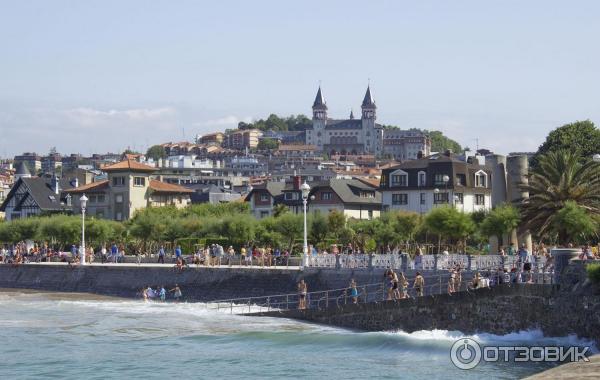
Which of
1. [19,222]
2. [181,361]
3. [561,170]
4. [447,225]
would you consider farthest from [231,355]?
[19,222]

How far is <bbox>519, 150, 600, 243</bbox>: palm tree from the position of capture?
44.8 meters

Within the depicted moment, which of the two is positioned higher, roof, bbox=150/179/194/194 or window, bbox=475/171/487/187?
roof, bbox=150/179/194/194

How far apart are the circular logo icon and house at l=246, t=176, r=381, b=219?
57052 mm

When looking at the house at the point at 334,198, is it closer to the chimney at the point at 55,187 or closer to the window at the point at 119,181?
the window at the point at 119,181

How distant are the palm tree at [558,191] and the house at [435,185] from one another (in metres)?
35.9

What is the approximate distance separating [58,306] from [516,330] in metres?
25.2

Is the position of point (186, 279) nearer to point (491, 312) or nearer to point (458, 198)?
point (491, 312)

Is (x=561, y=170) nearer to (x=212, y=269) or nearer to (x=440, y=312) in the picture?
(x=440, y=312)

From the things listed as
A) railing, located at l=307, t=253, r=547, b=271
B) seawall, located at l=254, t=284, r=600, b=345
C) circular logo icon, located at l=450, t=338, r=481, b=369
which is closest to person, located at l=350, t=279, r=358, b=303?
seawall, located at l=254, t=284, r=600, b=345

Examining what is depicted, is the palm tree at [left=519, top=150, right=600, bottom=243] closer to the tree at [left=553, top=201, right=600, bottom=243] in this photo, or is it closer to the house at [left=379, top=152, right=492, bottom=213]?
the tree at [left=553, top=201, right=600, bottom=243]

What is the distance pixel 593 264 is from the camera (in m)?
33.0

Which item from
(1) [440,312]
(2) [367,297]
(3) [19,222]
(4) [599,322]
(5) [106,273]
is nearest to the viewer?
(4) [599,322]

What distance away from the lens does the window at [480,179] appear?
8688 centimetres

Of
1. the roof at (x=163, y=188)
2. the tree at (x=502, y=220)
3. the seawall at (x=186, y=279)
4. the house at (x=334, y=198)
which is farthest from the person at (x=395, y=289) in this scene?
the roof at (x=163, y=188)
